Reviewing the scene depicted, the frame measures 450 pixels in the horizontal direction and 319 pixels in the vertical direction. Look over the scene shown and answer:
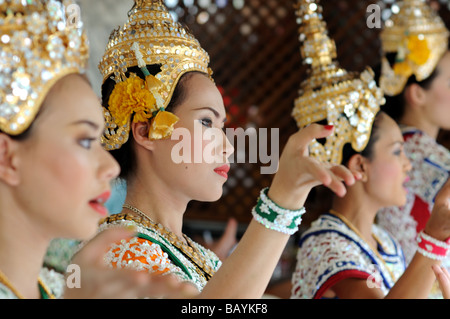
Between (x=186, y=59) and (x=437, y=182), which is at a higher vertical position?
(x=186, y=59)

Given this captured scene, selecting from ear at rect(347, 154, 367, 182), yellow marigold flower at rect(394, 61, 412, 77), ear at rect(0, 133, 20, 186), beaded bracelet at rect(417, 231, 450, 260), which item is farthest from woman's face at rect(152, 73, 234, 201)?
yellow marigold flower at rect(394, 61, 412, 77)

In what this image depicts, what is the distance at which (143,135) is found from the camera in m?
1.69

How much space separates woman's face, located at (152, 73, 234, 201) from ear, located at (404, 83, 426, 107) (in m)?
1.62

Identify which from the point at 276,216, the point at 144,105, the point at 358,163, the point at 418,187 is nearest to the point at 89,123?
the point at 276,216

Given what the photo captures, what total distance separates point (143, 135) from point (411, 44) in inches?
→ 70.0

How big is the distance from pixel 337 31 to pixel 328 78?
2824 mm

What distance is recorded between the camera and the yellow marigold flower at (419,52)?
9.81ft

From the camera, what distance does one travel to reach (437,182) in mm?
2879

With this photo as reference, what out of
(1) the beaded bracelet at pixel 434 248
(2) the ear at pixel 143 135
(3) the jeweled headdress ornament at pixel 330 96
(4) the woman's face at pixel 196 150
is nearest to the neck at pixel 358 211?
(3) the jeweled headdress ornament at pixel 330 96

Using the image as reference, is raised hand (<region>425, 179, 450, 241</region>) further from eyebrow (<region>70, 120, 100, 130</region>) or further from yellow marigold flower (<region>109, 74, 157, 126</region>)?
eyebrow (<region>70, 120, 100, 130</region>)

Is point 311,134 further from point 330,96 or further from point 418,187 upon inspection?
point 418,187
